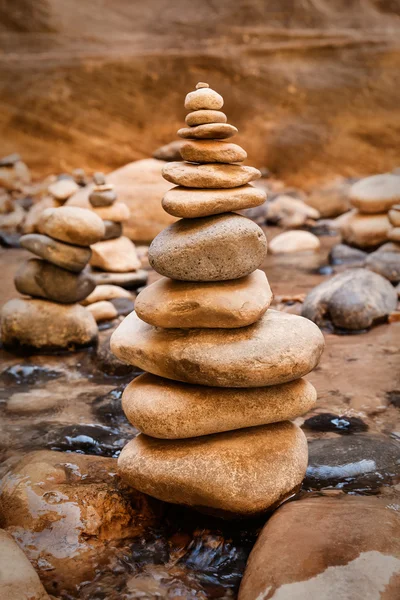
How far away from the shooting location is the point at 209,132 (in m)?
3.47

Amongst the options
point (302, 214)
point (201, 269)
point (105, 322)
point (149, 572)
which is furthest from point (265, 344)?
point (302, 214)

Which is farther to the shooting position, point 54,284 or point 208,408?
point 54,284

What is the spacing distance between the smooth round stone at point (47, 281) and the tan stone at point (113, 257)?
2.19 metres

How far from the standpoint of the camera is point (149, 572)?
304 centimetres

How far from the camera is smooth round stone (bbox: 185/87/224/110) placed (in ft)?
11.5

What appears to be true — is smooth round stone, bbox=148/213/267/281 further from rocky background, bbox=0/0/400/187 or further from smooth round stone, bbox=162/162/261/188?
rocky background, bbox=0/0/400/187

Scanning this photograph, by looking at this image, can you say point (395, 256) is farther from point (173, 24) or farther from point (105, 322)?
point (173, 24)

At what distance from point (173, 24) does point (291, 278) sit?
8.50 metres

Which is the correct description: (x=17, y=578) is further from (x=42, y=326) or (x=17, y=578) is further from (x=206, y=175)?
(x=42, y=326)

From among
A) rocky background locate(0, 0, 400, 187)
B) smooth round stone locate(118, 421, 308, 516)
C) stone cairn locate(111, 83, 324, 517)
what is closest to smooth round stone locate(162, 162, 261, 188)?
stone cairn locate(111, 83, 324, 517)

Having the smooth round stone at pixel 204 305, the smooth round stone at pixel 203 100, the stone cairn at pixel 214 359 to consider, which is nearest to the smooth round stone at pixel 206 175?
the stone cairn at pixel 214 359

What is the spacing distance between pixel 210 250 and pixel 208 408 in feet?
2.72

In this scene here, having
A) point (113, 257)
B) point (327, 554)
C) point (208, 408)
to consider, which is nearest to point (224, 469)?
point (208, 408)

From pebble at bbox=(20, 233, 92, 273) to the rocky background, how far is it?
9324 mm
